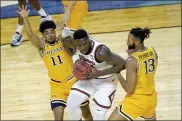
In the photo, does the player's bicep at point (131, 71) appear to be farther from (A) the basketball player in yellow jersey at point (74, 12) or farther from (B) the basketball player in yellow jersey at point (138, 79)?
(A) the basketball player in yellow jersey at point (74, 12)

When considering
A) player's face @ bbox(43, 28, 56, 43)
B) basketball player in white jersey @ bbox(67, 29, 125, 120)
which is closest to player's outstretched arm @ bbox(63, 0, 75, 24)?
player's face @ bbox(43, 28, 56, 43)

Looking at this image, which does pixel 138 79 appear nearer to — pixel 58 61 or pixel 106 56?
pixel 106 56

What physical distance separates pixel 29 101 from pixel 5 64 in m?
1.27

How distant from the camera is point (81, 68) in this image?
162 inches

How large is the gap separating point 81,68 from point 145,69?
0.61 meters

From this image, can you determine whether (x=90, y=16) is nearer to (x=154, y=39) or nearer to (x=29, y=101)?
(x=154, y=39)

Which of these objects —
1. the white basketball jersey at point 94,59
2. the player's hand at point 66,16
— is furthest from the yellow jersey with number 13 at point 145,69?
the player's hand at point 66,16

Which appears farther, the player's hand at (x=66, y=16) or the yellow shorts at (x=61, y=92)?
the player's hand at (x=66, y=16)

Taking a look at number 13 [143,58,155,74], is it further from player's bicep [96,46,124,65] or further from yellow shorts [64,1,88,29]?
yellow shorts [64,1,88,29]

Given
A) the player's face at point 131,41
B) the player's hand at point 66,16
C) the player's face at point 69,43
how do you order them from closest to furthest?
the player's face at point 131,41, the player's face at point 69,43, the player's hand at point 66,16

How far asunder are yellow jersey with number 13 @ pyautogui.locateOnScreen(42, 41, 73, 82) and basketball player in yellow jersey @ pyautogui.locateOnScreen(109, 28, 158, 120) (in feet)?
2.15

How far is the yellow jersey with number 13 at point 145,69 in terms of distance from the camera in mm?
3991

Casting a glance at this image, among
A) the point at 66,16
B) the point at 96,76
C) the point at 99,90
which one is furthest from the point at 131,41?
the point at 66,16

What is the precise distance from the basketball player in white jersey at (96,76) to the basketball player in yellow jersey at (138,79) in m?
0.13
